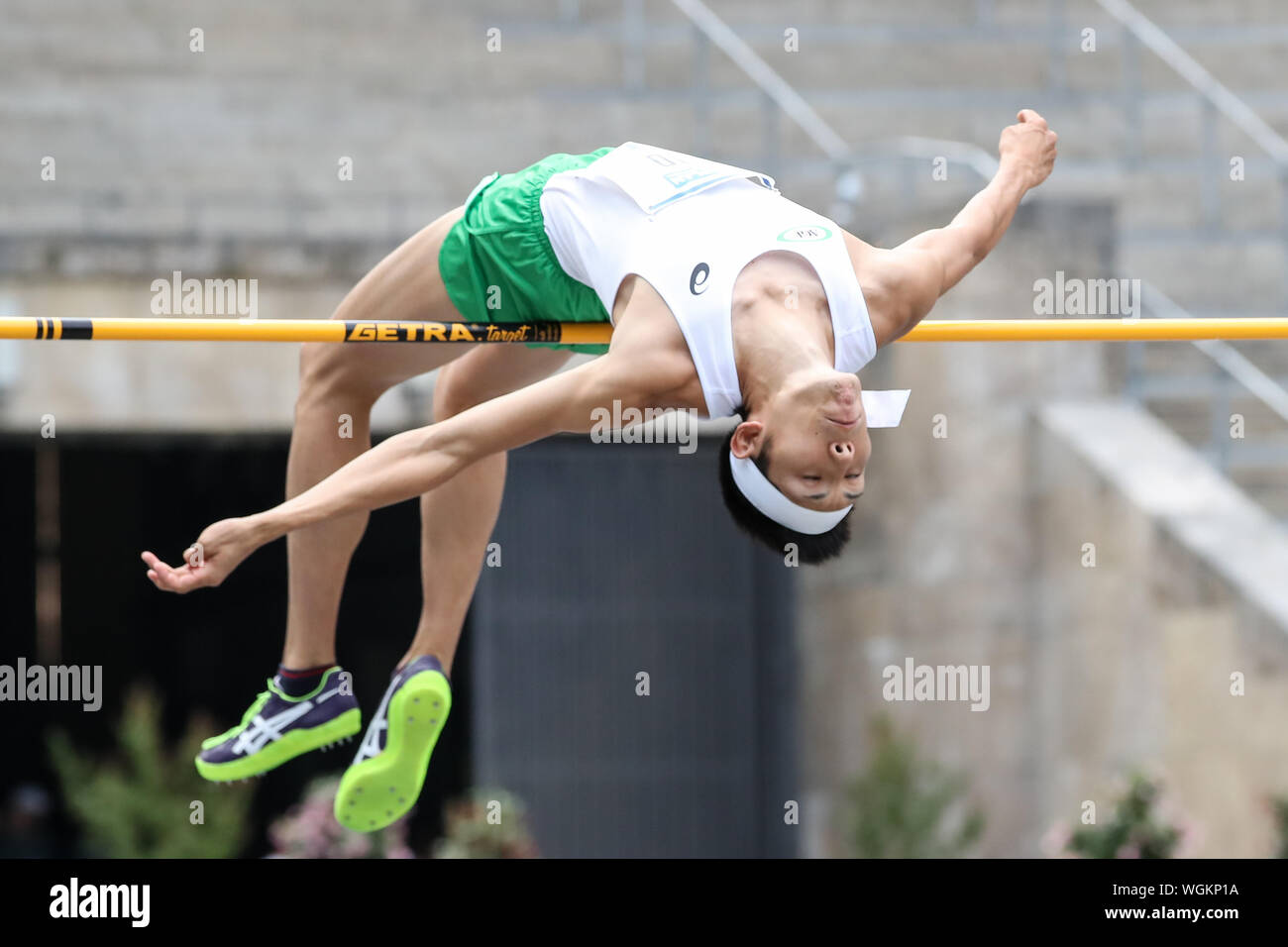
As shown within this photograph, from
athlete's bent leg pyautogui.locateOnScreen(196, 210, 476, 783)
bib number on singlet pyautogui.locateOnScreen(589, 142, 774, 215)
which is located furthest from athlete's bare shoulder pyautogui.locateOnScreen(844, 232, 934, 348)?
athlete's bent leg pyautogui.locateOnScreen(196, 210, 476, 783)

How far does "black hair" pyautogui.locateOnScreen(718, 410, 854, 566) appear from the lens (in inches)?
196

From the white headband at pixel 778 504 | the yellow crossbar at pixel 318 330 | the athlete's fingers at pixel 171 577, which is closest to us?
the athlete's fingers at pixel 171 577

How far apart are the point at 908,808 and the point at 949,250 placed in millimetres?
4946

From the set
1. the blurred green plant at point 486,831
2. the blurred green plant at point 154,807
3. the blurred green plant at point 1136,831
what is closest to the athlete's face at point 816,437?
the blurred green plant at point 1136,831

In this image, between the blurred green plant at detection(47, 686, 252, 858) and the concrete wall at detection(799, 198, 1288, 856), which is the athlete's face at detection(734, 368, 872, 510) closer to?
the concrete wall at detection(799, 198, 1288, 856)

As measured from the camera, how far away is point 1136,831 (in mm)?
8836

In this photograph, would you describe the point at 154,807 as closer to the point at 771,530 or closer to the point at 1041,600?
the point at 1041,600

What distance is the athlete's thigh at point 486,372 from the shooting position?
231 inches

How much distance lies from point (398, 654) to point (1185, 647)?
525 cm

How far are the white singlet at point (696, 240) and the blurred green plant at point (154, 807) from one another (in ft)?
17.9

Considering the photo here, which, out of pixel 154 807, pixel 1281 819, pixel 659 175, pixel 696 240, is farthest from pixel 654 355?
pixel 154 807

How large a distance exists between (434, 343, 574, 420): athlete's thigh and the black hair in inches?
37.8

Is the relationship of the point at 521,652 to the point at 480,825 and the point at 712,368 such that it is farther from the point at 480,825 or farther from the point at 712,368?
the point at 712,368

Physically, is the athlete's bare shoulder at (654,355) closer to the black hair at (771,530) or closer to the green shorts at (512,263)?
the black hair at (771,530)
